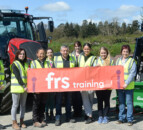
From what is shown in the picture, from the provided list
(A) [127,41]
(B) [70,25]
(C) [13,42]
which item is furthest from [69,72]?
(B) [70,25]

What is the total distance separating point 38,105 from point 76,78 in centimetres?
108

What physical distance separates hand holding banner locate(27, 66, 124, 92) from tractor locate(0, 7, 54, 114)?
1284mm

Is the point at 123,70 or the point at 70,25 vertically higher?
the point at 70,25

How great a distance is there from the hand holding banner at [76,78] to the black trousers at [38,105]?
0.51 ft

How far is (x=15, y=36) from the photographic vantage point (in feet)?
26.9

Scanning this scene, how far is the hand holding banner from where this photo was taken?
585 cm

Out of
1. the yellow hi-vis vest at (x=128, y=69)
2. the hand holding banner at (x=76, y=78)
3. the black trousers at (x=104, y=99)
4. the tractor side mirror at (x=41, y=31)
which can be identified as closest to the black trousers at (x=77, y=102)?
the hand holding banner at (x=76, y=78)

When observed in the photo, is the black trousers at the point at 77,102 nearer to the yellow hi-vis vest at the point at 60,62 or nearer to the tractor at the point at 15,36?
the yellow hi-vis vest at the point at 60,62

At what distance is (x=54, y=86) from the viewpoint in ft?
19.4

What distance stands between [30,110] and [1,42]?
229cm

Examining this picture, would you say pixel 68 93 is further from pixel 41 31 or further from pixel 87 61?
pixel 41 31

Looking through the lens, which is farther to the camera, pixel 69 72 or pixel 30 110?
pixel 30 110

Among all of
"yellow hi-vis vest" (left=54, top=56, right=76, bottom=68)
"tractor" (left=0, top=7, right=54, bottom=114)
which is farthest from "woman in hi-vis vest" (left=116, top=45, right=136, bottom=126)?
"tractor" (left=0, top=7, right=54, bottom=114)

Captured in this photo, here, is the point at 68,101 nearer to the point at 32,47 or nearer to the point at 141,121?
the point at 141,121
